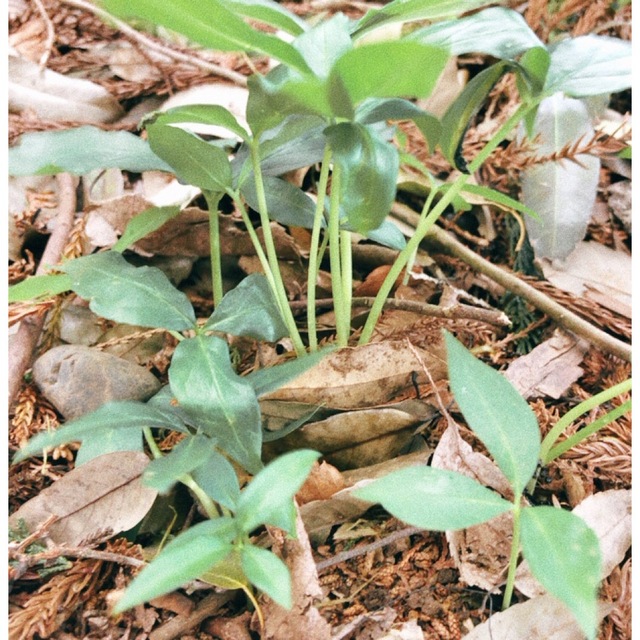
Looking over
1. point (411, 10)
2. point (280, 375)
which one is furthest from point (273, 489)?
point (411, 10)

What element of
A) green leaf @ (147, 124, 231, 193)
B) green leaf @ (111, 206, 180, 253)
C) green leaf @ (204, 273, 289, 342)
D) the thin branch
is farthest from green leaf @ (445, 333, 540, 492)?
the thin branch

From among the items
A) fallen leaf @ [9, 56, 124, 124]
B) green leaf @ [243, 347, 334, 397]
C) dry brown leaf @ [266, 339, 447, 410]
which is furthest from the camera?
fallen leaf @ [9, 56, 124, 124]

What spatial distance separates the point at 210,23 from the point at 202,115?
0.48ft

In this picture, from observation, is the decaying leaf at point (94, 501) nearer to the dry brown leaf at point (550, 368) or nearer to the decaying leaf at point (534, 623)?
the decaying leaf at point (534, 623)

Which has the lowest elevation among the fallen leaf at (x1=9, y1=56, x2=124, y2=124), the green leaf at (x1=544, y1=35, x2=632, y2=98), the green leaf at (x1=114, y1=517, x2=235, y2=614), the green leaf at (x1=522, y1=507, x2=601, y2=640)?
the green leaf at (x1=114, y1=517, x2=235, y2=614)

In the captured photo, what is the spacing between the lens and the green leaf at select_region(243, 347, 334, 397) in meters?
0.69

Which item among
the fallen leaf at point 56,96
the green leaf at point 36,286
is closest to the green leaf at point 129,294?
the green leaf at point 36,286

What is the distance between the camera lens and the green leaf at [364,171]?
608 millimetres

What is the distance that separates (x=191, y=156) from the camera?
75cm

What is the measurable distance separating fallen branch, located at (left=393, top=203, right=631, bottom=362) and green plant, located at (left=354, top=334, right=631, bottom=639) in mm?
276

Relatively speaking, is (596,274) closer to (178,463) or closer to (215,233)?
(215,233)

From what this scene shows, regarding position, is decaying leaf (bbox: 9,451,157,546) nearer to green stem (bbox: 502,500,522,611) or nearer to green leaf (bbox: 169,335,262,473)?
green leaf (bbox: 169,335,262,473)
